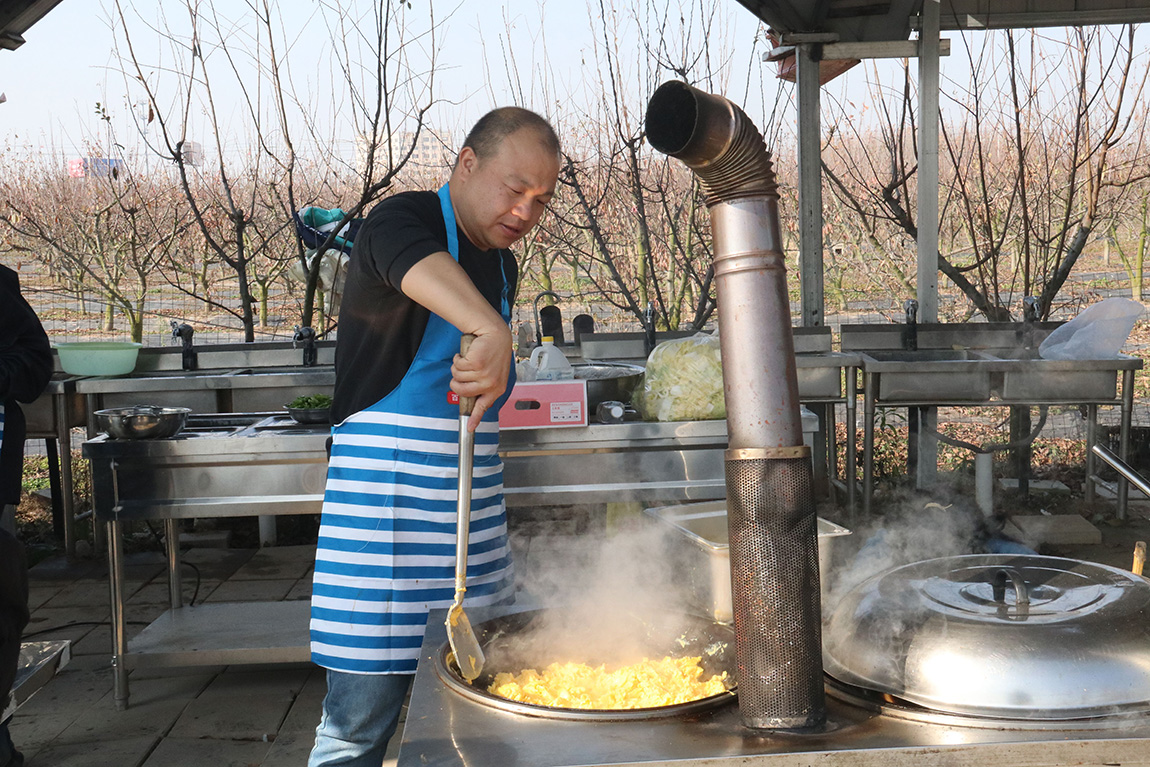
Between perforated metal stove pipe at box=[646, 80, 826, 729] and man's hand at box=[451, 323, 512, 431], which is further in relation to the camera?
man's hand at box=[451, 323, 512, 431]

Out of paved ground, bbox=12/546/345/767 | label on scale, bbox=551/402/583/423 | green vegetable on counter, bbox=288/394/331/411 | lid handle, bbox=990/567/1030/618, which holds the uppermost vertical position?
green vegetable on counter, bbox=288/394/331/411

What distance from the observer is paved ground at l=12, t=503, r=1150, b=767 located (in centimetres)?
319

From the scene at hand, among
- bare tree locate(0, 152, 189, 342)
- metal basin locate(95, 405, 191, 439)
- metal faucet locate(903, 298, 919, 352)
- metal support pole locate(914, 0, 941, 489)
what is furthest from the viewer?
bare tree locate(0, 152, 189, 342)

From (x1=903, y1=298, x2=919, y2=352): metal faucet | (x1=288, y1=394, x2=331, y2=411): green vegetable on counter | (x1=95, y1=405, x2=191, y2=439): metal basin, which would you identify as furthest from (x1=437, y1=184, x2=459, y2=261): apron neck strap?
(x1=903, y1=298, x2=919, y2=352): metal faucet

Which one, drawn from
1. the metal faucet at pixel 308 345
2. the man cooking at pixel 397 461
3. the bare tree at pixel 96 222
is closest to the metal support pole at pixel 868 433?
the metal faucet at pixel 308 345

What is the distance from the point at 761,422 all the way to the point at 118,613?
122 inches

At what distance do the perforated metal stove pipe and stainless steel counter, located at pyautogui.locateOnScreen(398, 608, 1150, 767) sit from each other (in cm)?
6

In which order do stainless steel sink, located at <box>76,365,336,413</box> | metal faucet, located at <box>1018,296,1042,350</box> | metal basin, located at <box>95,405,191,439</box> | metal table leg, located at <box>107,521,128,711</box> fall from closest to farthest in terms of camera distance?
metal basin, located at <box>95,405,191,439</box> → metal table leg, located at <box>107,521,128,711</box> → stainless steel sink, located at <box>76,365,336,413</box> → metal faucet, located at <box>1018,296,1042,350</box>

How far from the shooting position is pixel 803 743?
1099 mm

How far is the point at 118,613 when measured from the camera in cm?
346

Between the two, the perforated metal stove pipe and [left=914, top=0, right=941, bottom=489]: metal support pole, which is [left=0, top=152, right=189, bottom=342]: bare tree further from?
the perforated metal stove pipe

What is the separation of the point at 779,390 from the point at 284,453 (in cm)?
243

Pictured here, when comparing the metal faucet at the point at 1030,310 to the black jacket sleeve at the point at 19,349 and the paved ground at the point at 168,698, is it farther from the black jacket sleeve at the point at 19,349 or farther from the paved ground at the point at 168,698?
the black jacket sleeve at the point at 19,349

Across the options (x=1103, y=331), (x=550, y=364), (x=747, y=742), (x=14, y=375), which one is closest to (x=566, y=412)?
(x=550, y=364)
